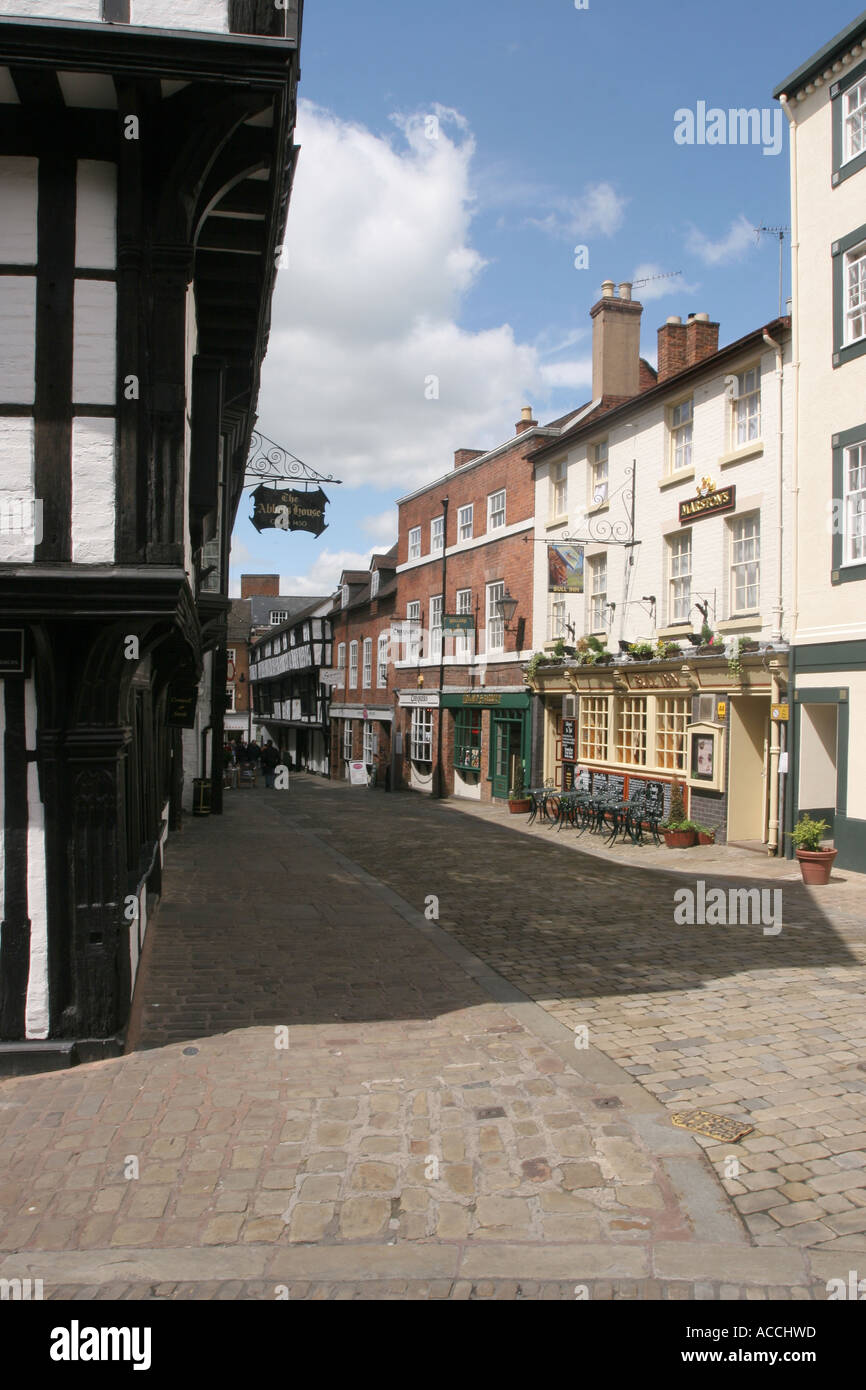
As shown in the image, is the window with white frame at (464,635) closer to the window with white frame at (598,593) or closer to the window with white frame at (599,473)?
the window with white frame at (598,593)

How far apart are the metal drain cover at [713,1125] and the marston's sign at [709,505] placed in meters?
12.1

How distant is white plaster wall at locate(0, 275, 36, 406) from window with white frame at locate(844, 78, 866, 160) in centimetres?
1262

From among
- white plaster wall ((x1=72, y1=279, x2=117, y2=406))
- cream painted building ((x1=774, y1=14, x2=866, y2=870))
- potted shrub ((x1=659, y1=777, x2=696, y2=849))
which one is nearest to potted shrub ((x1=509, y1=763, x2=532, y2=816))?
potted shrub ((x1=659, y1=777, x2=696, y2=849))

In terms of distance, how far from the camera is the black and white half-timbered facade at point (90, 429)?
5461 millimetres

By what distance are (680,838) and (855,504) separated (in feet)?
19.8

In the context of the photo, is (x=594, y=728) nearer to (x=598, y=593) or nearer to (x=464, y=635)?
(x=598, y=593)

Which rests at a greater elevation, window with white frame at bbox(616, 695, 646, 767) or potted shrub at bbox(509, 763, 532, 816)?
window with white frame at bbox(616, 695, 646, 767)

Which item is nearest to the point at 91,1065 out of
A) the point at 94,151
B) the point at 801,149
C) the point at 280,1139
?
the point at 280,1139

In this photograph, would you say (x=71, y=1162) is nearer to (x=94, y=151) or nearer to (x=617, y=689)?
(x=94, y=151)

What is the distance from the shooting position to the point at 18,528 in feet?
18.2

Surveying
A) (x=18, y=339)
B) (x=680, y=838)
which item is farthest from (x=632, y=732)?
(x=18, y=339)

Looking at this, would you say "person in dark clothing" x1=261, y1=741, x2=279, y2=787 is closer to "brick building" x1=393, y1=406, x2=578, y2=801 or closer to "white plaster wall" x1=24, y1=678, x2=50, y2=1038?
"brick building" x1=393, y1=406, x2=578, y2=801

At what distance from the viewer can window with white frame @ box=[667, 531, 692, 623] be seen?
55.6 ft
